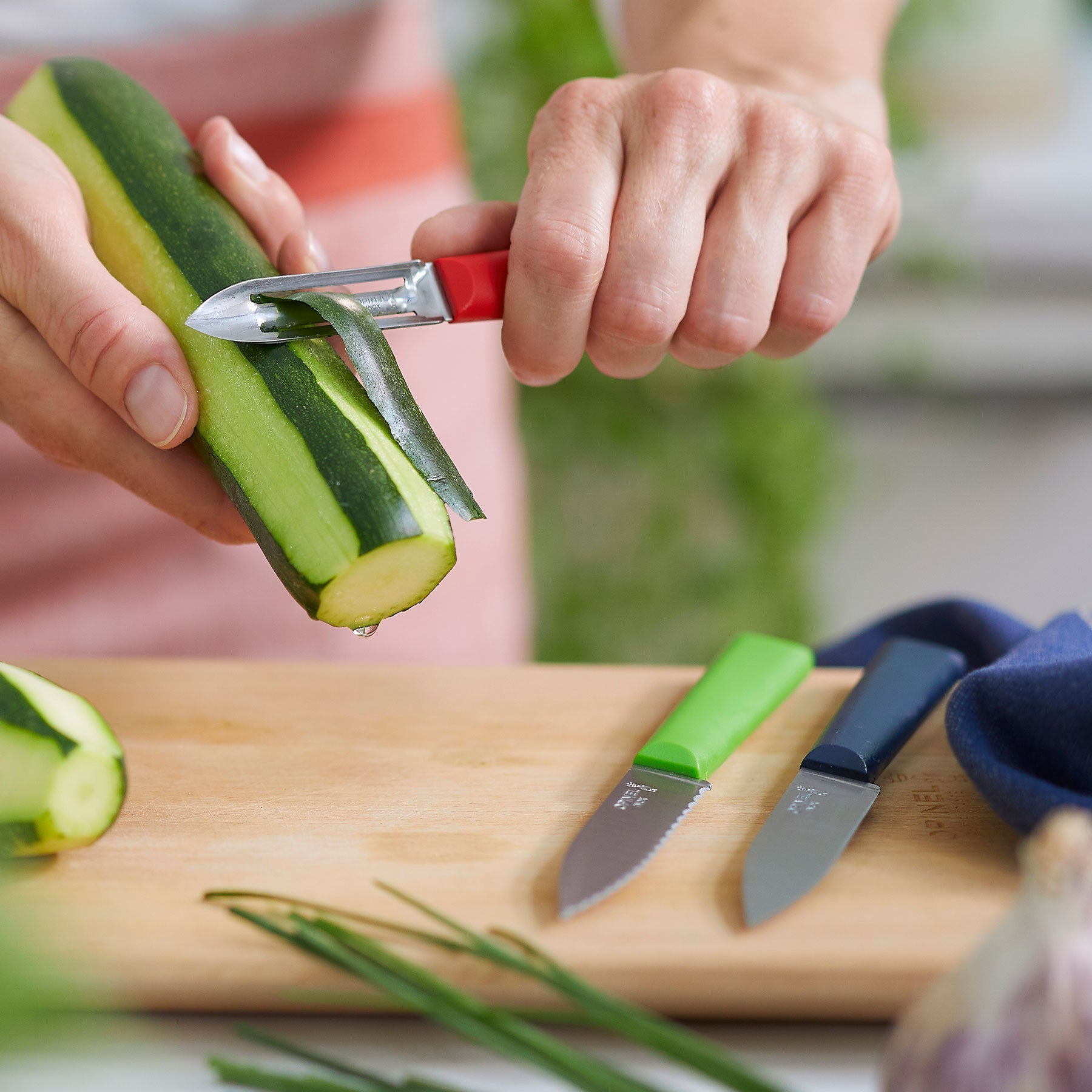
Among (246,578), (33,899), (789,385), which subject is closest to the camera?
(33,899)

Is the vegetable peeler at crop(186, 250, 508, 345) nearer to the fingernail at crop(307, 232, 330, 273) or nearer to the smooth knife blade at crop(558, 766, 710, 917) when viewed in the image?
the fingernail at crop(307, 232, 330, 273)

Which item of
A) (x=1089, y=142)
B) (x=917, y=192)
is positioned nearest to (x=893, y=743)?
(x=917, y=192)

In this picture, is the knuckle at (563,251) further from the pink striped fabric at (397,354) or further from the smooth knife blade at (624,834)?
the pink striped fabric at (397,354)

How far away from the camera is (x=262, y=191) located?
4.13ft

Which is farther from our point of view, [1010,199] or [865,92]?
[1010,199]

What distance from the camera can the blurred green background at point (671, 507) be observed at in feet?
11.4

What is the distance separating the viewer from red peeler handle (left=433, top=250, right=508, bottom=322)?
1136 mm

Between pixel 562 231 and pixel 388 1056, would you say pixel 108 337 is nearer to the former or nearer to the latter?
pixel 562 231

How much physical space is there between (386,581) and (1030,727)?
551 mm

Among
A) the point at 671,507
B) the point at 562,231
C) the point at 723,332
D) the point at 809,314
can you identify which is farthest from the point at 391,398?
the point at 671,507

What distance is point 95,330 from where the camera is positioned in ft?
3.44

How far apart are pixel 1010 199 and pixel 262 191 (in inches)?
141

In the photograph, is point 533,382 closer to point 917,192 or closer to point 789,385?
point 789,385

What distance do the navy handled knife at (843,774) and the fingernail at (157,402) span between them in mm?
620
